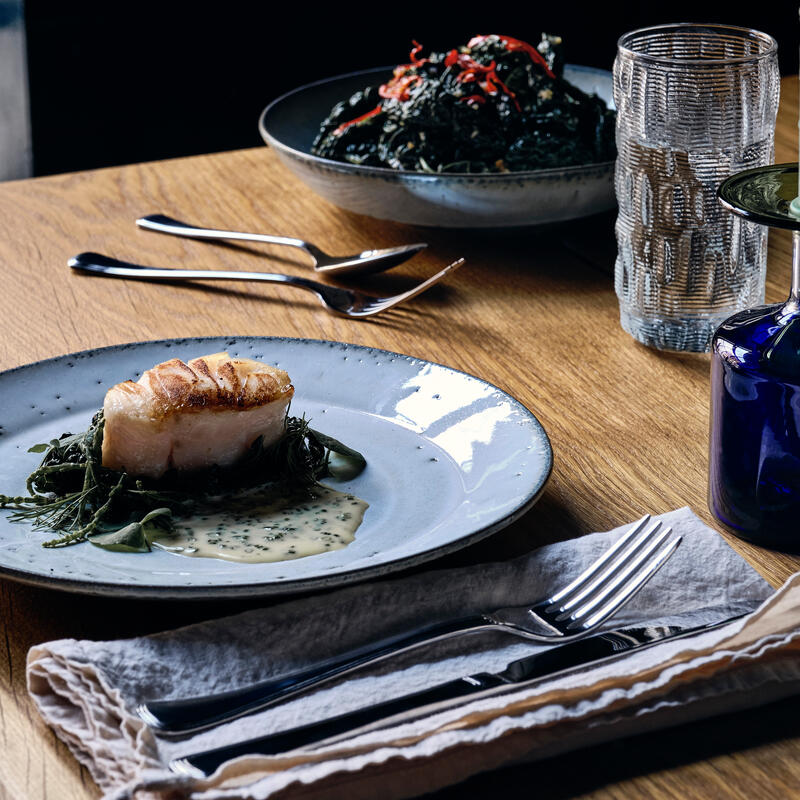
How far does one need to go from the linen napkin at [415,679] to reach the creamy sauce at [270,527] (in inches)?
3.4

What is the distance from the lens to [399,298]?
1.44 metres

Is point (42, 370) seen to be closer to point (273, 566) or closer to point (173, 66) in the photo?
point (273, 566)

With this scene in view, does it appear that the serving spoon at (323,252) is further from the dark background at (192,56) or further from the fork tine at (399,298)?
the dark background at (192,56)

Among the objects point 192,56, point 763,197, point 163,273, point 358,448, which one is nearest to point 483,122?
point 163,273

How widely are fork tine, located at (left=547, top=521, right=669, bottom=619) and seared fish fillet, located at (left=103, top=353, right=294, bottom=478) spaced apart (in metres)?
0.32

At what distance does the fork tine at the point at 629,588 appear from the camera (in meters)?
0.79

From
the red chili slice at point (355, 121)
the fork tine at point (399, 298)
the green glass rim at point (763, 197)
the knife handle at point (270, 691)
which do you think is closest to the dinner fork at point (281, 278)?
the fork tine at point (399, 298)

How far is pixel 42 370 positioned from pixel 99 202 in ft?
2.51

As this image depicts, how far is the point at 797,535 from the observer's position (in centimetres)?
91

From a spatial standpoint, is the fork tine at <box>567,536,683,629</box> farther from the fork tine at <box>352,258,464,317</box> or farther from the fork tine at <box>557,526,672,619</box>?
the fork tine at <box>352,258,464,317</box>

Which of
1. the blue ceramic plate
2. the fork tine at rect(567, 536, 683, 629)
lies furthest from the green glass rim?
the blue ceramic plate

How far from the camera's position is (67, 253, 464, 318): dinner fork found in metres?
1.44

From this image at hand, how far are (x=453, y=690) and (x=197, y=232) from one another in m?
1.09

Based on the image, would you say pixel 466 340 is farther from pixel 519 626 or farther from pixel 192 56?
pixel 192 56
